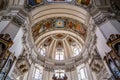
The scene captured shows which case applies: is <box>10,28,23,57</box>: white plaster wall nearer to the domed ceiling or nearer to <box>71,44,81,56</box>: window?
the domed ceiling

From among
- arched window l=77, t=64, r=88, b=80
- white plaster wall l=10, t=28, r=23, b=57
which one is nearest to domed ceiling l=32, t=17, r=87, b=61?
arched window l=77, t=64, r=88, b=80

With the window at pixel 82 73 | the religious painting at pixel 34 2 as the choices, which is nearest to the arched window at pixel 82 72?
the window at pixel 82 73

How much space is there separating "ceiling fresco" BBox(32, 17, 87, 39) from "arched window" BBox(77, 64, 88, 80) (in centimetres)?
295

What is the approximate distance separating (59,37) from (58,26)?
6.46ft

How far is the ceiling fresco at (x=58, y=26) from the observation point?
1609 centimetres

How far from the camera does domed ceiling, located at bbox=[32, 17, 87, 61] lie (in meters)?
16.4

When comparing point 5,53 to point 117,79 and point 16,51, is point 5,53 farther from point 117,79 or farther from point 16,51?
point 117,79

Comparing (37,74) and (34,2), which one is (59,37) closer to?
(37,74)

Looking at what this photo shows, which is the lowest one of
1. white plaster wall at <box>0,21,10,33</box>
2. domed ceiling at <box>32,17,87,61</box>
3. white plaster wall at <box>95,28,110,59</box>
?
white plaster wall at <box>95,28,110,59</box>

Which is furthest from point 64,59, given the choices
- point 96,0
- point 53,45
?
point 96,0

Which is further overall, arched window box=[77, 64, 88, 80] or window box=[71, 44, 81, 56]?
window box=[71, 44, 81, 56]

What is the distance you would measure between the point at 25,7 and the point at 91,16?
5223mm

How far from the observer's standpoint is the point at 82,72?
617 inches

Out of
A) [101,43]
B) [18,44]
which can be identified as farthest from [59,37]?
[101,43]
